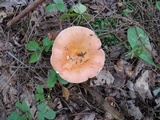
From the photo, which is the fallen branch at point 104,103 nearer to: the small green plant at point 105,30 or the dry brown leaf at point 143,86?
the dry brown leaf at point 143,86

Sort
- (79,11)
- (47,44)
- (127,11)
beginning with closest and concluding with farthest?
(47,44) < (79,11) < (127,11)

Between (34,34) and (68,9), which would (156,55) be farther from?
(34,34)

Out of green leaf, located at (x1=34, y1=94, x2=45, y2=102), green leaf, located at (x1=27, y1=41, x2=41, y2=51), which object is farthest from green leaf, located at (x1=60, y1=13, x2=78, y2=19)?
green leaf, located at (x1=34, y1=94, x2=45, y2=102)

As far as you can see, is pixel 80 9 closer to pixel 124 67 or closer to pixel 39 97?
pixel 124 67

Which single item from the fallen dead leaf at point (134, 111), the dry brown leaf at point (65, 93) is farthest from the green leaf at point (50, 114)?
the fallen dead leaf at point (134, 111)

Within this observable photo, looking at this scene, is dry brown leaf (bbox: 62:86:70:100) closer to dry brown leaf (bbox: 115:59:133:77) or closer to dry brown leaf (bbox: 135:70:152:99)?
dry brown leaf (bbox: 115:59:133:77)

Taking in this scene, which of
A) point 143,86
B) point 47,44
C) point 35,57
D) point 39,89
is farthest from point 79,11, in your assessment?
point 143,86
